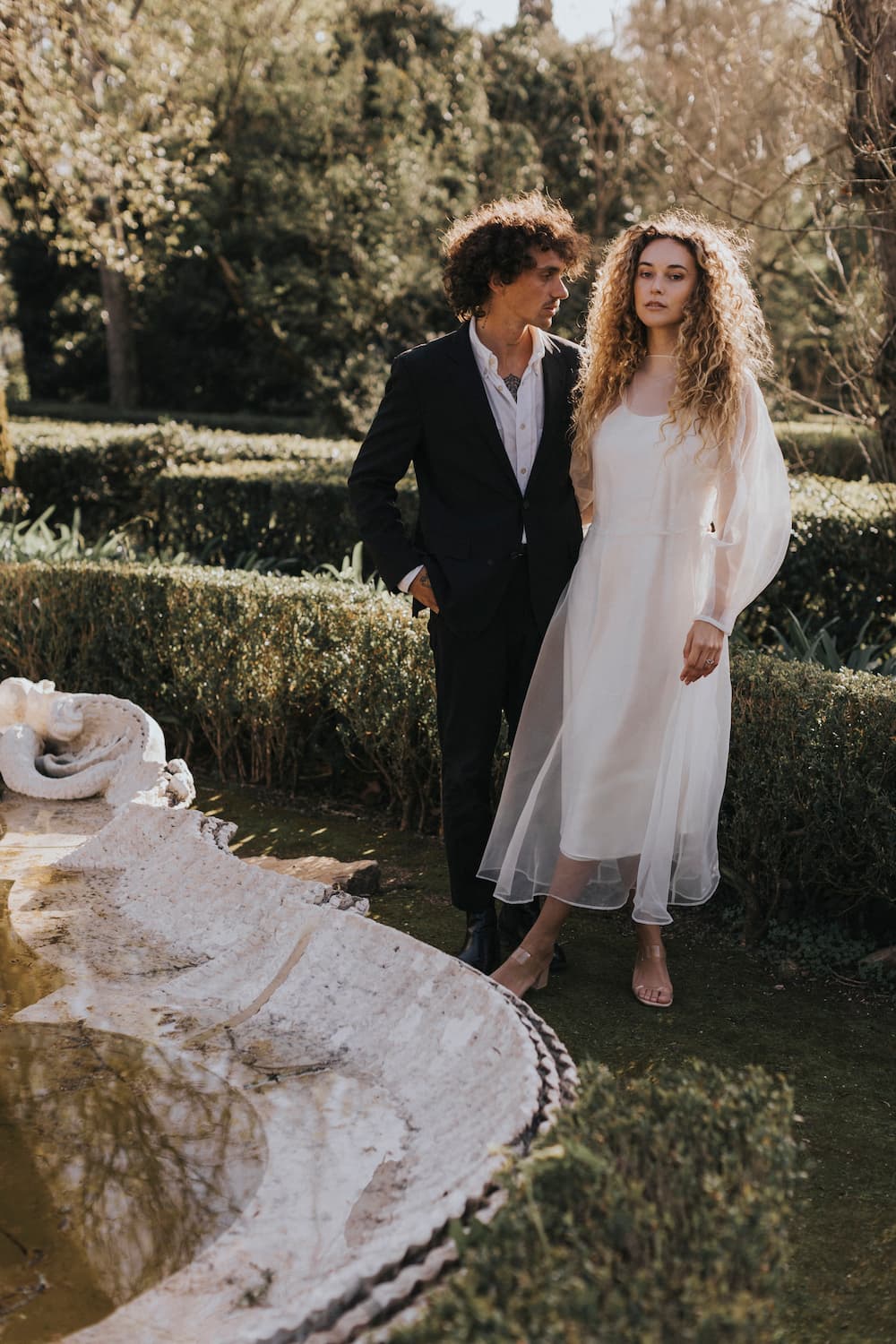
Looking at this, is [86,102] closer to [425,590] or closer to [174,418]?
[174,418]

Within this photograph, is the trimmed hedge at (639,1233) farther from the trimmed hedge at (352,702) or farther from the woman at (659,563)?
the trimmed hedge at (352,702)

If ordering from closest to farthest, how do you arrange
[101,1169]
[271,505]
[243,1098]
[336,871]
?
[101,1169] → [243,1098] → [336,871] → [271,505]

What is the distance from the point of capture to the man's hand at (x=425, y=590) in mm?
3201

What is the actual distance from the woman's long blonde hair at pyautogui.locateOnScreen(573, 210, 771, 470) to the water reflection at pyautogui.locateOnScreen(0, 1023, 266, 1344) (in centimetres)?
183

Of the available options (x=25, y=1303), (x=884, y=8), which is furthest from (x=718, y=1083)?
(x=884, y=8)

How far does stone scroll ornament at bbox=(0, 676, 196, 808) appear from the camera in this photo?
371 centimetres

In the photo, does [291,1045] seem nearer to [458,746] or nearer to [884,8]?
[458,746]

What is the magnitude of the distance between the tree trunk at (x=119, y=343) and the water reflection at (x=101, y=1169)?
16.7 meters

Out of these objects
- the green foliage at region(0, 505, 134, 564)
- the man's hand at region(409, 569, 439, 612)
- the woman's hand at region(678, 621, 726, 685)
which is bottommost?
the green foliage at region(0, 505, 134, 564)

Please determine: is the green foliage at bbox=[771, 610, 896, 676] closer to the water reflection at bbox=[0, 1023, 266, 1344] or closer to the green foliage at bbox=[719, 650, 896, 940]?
Answer: the green foliage at bbox=[719, 650, 896, 940]

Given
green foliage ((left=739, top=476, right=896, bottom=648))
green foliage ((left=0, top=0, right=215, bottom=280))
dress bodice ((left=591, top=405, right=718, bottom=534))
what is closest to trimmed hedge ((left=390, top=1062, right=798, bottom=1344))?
dress bodice ((left=591, top=405, right=718, bottom=534))

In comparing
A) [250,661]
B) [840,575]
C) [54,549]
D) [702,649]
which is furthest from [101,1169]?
[54,549]

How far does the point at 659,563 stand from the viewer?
3090 millimetres

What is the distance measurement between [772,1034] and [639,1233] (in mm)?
1991
